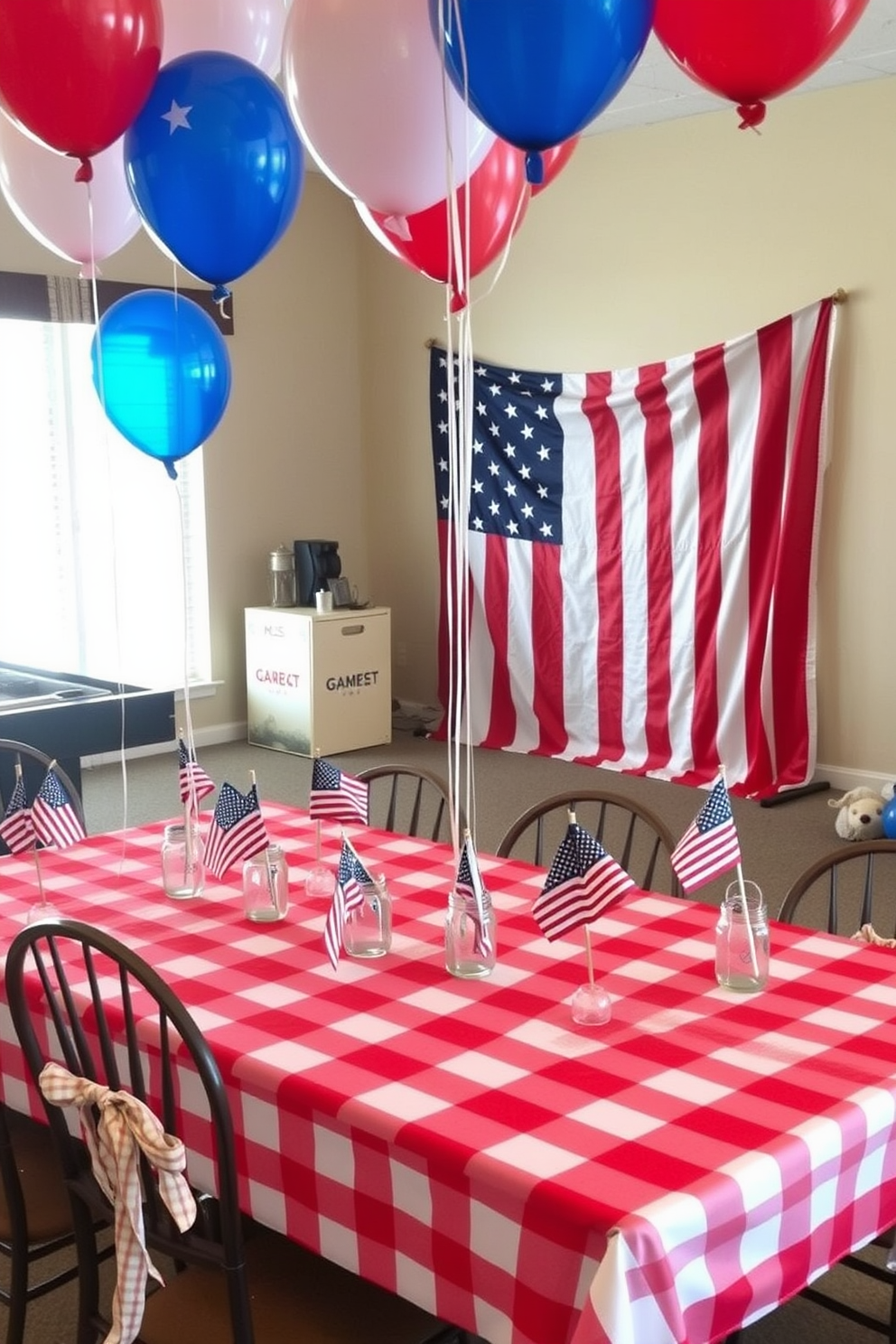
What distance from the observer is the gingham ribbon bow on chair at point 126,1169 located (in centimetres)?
157

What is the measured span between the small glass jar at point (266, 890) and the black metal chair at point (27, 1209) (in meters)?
0.47

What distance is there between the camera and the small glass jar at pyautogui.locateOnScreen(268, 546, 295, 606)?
6.87 meters

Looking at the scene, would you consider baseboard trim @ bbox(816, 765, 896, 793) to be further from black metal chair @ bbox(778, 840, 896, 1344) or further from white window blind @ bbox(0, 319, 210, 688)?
white window blind @ bbox(0, 319, 210, 688)

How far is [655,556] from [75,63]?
4351mm

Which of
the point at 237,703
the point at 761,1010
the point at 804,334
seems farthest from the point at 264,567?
the point at 761,1010

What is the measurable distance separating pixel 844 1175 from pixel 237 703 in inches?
224

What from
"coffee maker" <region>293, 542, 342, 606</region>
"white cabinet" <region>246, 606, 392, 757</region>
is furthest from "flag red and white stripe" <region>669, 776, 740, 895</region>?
"coffee maker" <region>293, 542, 342, 606</region>

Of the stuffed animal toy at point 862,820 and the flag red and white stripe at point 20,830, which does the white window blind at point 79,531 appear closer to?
the stuffed animal toy at point 862,820

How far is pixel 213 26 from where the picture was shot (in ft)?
8.80

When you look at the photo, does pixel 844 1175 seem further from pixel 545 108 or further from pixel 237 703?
pixel 237 703

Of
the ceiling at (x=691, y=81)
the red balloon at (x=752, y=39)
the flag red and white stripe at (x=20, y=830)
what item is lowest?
the flag red and white stripe at (x=20, y=830)

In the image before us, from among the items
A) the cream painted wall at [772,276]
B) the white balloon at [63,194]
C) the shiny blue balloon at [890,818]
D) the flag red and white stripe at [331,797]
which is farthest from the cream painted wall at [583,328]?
the flag red and white stripe at [331,797]

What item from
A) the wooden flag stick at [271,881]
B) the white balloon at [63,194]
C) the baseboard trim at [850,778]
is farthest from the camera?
the baseboard trim at [850,778]

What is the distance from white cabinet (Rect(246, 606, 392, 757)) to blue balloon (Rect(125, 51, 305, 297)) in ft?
13.2
